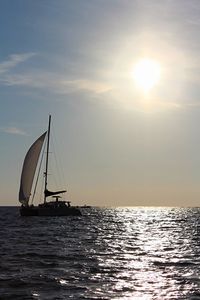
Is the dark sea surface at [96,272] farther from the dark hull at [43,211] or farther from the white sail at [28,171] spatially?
the white sail at [28,171]

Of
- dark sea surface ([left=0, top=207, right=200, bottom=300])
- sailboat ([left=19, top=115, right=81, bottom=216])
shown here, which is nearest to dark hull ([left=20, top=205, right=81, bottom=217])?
sailboat ([left=19, top=115, right=81, bottom=216])

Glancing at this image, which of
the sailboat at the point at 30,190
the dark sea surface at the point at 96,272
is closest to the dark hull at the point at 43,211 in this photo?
the sailboat at the point at 30,190

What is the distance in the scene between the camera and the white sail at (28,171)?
96.0 meters

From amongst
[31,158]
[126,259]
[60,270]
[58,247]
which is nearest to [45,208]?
[31,158]

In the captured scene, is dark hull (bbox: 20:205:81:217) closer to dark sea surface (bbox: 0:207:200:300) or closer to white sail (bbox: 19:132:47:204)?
white sail (bbox: 19:132:47:204)

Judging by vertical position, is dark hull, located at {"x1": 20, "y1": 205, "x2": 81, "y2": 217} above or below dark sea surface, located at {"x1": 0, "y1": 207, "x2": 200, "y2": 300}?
above

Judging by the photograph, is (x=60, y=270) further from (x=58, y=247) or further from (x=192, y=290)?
(x=58, y=247)

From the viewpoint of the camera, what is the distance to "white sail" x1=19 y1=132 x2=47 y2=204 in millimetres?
96000

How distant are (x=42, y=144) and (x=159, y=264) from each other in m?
69.5

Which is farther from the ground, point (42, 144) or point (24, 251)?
point (42, 144)

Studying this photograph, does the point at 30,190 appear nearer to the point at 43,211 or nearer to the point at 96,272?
the point at 43,211

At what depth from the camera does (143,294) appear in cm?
2247

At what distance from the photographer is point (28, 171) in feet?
318

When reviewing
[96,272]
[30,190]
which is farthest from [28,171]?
[96,272]
